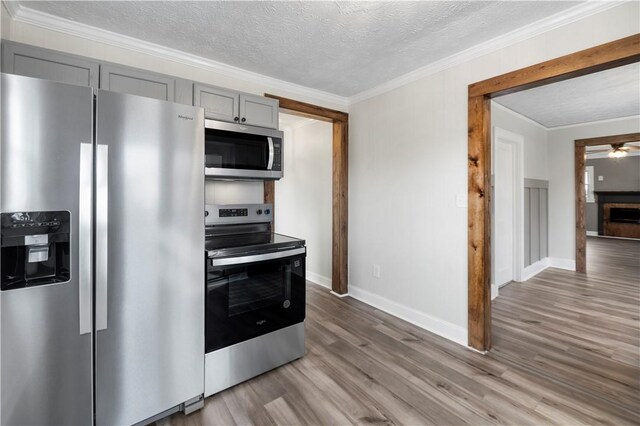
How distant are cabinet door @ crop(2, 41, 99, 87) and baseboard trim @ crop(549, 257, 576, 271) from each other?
22.7 feet

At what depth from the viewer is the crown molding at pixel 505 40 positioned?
5.95 ft

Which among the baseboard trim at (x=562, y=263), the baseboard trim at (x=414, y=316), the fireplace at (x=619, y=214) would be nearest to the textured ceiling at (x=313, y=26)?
the baseboard trim at (x=414, y=316)

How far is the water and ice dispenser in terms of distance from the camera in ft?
3.91

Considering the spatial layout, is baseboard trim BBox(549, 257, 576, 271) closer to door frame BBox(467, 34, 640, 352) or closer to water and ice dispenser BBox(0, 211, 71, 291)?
door frame BBox(467, 34, 640, 352)

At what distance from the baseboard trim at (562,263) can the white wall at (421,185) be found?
158 inches

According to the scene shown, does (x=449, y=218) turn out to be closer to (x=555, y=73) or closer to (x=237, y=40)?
(x=555, y=73)

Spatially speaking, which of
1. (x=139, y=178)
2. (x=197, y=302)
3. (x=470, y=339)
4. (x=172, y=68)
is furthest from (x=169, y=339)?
(x=470, y=339)

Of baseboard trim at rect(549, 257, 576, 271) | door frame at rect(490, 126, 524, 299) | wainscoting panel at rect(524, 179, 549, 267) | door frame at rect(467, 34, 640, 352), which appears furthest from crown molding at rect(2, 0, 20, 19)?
baseboard trim at rect(549, 257, 576, 271)

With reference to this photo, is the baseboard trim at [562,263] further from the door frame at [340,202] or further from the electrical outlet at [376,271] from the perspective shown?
the door frame at [340,202]

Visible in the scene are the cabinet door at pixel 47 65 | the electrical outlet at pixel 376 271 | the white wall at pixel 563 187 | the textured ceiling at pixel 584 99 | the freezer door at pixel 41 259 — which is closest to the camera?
the freezer door at pixel 41 259

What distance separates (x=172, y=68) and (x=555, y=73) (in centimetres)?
299

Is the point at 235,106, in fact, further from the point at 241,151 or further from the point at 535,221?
the point at 535,221

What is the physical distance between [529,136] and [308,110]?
3.92 m

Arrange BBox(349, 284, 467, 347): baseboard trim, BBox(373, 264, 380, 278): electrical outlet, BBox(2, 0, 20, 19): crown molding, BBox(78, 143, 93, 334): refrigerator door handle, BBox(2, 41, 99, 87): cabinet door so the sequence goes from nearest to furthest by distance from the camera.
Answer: BBox(78, 143, 93, 334): refrigerator door handle, BBox(2, 41, 99, 87): cabinet door, BBox(2, 0, 20, 19): crown molding, BBox(349, 284, 467, 347): baseboard trim, BBox(373, 264, 380, 278): electrical outlet
